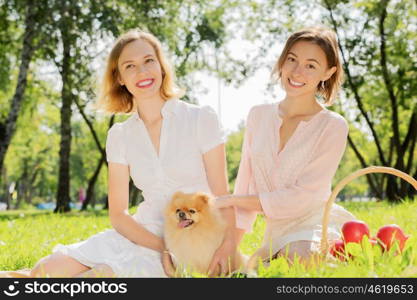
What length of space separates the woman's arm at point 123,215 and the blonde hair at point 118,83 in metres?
0.48

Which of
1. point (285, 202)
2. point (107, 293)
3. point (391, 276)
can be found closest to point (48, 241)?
point (285, 202)

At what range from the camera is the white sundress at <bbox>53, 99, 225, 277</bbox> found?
12.5ft

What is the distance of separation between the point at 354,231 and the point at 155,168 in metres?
1.41

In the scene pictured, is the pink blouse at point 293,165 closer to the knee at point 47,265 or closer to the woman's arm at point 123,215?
the woman's arm at point 123,215

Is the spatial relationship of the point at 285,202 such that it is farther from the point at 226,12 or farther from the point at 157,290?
the point at 226,12

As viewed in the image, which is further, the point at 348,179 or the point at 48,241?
the point at 48,241

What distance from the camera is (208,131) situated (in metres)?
3.87

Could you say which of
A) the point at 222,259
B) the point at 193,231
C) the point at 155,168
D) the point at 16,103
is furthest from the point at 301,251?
the point at 16,103

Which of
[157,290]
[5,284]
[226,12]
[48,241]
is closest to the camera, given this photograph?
[157,290]

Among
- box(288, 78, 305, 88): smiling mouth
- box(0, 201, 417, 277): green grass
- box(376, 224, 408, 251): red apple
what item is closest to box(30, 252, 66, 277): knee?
box(0, 201, 417, 277): green grass

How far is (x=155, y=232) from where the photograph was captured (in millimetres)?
3869

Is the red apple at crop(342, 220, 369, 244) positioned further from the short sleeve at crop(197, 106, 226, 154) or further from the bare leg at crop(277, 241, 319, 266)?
the short sleeve at crop(197, 106, 226, 154)

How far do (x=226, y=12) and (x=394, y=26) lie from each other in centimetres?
698

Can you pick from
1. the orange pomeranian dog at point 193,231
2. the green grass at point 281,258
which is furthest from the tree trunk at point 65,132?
the orange pomeranian dog at point 193,231
